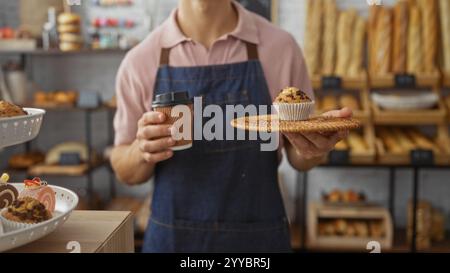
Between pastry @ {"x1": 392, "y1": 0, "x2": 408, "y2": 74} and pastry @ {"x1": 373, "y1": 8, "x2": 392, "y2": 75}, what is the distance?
1.1 inches

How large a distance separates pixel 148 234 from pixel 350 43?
1.71 meters

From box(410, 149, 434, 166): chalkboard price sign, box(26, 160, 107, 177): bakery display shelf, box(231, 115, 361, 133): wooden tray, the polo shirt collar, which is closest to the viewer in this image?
box(231, 115, 361, 133): wooden tray

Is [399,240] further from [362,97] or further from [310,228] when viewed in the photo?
[362,97]

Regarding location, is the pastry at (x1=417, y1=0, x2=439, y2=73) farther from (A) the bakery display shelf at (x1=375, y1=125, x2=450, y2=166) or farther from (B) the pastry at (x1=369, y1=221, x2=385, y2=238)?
(B) the pastry at (x1=369, y1=221, x2=385, y2=238)

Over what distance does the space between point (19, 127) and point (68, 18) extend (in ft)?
7.43

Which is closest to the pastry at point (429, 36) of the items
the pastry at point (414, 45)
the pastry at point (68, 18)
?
the pastry at point (414, 45)

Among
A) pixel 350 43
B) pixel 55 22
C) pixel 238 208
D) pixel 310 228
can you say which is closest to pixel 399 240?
pixel 310 228

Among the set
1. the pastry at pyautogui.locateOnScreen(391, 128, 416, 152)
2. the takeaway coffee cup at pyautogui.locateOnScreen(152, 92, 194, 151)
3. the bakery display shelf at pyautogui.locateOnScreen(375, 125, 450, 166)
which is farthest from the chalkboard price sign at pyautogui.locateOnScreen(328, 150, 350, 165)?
the takeaway coffee cup at pyautogui.locateOnScreen(152, 92, 194, 151)

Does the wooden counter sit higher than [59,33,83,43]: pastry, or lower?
lower

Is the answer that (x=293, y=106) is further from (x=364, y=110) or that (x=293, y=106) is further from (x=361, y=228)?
(x=361, y=228)

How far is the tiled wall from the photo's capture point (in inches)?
115

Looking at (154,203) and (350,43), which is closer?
(154,203)

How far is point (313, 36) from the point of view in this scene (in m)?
2.69

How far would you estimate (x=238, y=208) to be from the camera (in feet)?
4.11
